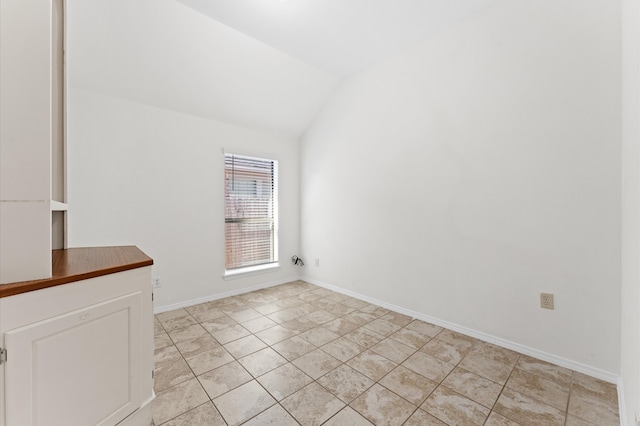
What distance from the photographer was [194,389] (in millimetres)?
1712

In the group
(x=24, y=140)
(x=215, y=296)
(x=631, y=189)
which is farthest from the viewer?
(x=215, y=296)

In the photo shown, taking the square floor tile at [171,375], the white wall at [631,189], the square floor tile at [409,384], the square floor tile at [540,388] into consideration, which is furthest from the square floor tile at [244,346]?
the white wall at [631,189]

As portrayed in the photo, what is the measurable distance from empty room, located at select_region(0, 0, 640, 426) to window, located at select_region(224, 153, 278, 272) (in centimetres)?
3

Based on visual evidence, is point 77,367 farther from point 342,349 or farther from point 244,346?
point 342,349

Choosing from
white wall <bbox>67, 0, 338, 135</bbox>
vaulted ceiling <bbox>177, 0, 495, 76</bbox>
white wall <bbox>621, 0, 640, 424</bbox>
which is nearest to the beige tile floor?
white wall <bbox>621, 0, 640, 424</bbox>

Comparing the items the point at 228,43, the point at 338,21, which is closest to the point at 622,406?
the point at 338,21

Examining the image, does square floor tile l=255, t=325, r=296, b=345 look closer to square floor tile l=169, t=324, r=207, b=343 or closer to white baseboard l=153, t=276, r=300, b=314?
square floor tile l=169, t=324, r=207, b=343

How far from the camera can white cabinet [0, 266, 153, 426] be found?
88 cm

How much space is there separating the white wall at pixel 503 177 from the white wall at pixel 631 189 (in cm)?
15

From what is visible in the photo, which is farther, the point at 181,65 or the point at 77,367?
the point at 181,65

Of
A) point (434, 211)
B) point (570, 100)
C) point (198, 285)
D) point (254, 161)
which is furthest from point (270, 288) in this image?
point (570, 100)

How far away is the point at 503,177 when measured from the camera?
2238mm

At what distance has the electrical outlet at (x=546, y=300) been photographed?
2.02 metres

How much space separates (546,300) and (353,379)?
162 cm
